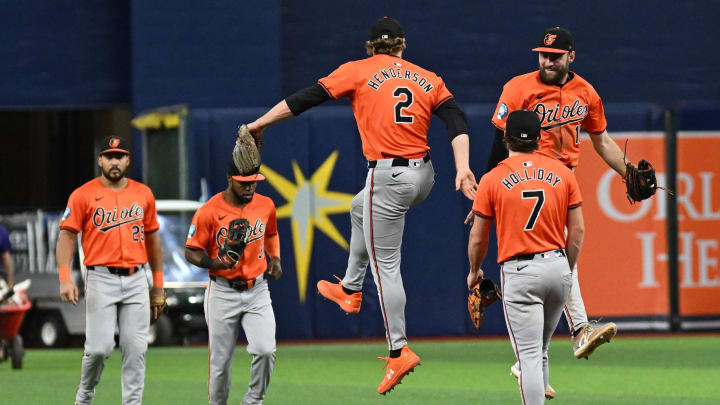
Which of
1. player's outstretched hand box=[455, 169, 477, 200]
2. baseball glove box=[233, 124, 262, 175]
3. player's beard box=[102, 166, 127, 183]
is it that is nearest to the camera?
player's outstretched hand box=[455, 169, 477, 200]

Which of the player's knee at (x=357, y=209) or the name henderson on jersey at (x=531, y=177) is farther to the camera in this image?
the player's knee at (x=357, y=209)

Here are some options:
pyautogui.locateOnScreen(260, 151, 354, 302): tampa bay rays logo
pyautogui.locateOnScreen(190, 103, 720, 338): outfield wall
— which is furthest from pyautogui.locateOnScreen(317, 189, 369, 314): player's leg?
pyautogui.locateOnScreen(260, 151, 354, 302): tampa bay rays logo

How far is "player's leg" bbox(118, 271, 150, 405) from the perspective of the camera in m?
10.1

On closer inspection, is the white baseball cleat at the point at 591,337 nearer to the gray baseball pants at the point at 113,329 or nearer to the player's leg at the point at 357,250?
the player's leg at the point at 357,250

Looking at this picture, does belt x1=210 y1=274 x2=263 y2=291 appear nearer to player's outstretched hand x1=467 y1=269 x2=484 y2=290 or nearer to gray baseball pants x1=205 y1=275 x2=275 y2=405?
gray baseball pants x1=205 y1=275 x2=275 y2=405

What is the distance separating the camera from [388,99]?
356 inches

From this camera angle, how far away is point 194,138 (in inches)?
790

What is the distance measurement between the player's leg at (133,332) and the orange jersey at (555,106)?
3071 mm

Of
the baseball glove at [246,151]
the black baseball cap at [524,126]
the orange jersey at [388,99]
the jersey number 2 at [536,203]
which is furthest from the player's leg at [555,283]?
the baseball glove at [246,151]

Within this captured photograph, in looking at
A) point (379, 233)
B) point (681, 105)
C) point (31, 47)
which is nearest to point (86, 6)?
point (31, 47)

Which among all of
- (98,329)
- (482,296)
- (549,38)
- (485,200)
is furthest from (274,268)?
(549,38)

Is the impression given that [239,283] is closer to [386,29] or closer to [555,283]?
[386,29]

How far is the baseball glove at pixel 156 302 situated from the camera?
415 inches

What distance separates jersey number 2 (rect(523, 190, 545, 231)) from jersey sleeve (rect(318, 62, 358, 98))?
1.61m
